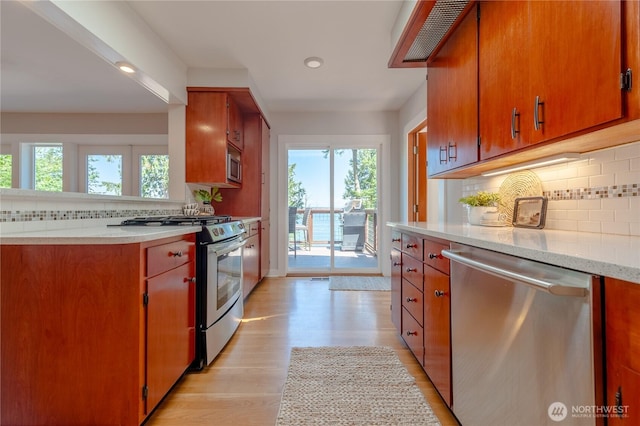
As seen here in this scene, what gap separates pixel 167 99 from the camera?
2.75 metres

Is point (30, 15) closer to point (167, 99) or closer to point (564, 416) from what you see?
point (167, 99)

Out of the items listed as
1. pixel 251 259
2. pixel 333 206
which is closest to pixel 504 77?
pixel 251 259

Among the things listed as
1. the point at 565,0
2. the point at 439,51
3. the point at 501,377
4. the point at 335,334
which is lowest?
the point at 335,334

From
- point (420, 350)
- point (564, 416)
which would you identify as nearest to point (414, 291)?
point (420, 350)

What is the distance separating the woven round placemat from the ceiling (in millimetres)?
1487

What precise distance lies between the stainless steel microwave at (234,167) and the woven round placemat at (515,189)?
2.55 m

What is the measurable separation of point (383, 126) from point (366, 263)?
216 centimetres

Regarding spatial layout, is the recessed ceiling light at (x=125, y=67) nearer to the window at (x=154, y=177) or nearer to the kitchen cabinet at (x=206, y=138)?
the kitchen cabinet at (x=206, y=138)

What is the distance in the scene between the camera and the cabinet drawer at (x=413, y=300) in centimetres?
164

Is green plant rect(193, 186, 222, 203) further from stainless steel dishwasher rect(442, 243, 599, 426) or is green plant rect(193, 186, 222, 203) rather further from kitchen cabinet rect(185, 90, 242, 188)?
stainless steel dishwasher rect(442, 243, 599, 426)

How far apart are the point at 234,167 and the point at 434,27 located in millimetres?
2389

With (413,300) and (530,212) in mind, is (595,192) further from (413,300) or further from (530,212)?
(413,300)

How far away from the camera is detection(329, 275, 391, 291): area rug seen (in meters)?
3.50

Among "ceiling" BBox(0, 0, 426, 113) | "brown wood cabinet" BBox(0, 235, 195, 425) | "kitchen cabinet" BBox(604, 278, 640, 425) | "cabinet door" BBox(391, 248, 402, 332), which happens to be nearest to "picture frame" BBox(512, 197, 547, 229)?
"cabinet door" BBox(391, 248, 402, 332)
